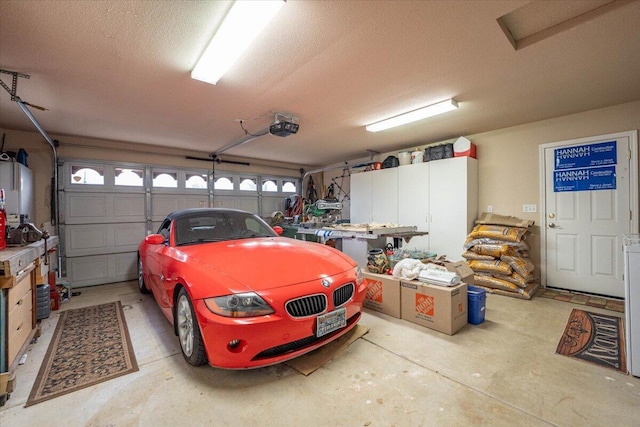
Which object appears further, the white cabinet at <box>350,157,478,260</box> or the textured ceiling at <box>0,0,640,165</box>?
the white cabinet at <box>350,157,478,260</box>

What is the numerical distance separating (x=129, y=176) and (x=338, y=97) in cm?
445

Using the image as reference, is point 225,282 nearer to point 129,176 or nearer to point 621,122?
point 129,176

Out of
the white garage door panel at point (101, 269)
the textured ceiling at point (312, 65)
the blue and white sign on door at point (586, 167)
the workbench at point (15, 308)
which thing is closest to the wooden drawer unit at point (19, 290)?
the workbench at point (15, 308)

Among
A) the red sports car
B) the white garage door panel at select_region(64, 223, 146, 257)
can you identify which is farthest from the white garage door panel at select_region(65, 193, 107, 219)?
the red sports car

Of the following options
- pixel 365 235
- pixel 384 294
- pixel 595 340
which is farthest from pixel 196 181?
pixel 595 340

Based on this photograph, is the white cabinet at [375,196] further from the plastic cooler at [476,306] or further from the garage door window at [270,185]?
the plastic cooler at [476,306]

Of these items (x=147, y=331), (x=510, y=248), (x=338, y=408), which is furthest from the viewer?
(x=510, y=248)

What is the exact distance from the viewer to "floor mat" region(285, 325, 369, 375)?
1934mm

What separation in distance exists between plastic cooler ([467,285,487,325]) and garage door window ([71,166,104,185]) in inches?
241

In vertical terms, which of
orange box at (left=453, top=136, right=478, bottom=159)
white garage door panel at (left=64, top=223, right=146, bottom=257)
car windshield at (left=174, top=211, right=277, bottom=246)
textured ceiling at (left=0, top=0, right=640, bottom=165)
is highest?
textured ceiling at (left=0, top=0, right=640, bottom=165)

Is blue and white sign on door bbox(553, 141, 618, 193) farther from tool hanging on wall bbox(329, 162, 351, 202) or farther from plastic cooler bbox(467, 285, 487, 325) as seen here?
tool hanging on wall bbox(329, 162, 351, 202)

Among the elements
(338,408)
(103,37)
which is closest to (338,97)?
(103,37)

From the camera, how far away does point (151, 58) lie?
2240 millimetres

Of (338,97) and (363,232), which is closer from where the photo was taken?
(338,97)
